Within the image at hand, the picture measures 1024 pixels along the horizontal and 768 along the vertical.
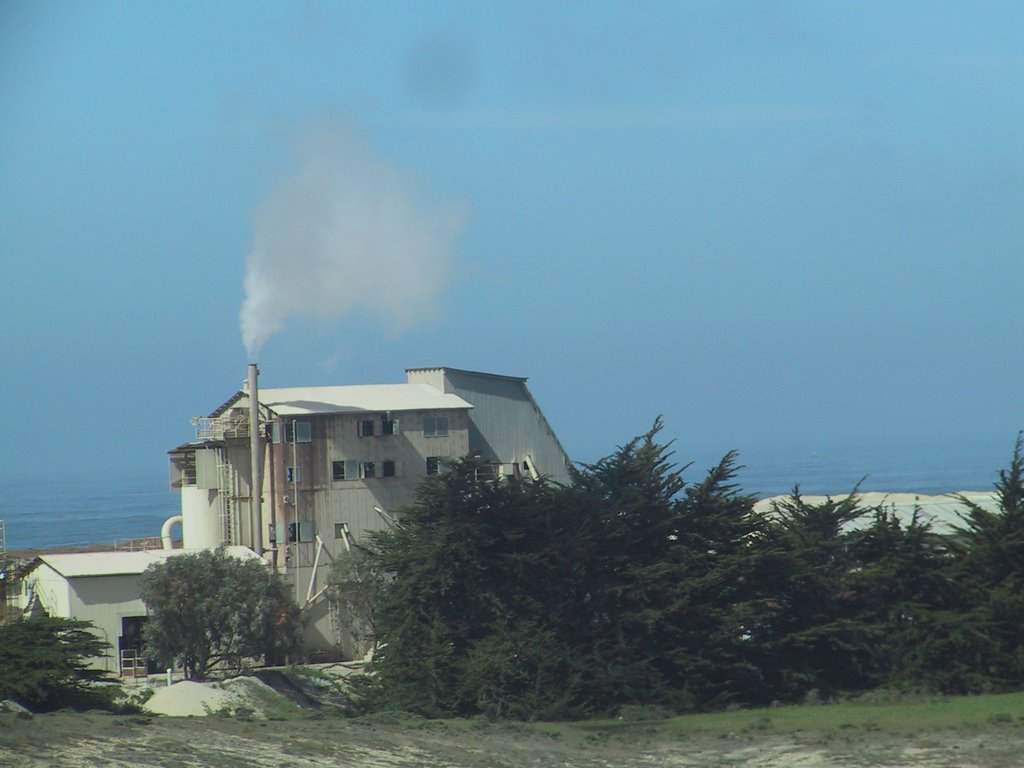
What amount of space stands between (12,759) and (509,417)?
38.2 m

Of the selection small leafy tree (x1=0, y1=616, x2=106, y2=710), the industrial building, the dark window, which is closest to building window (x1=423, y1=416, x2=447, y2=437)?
the industrial building

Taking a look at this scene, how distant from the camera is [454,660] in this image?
31.3 meters

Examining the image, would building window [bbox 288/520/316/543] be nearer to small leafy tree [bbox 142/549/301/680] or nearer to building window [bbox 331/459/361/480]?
building window [bbox 331/459/361/480]

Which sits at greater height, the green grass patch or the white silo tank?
the white silo tank

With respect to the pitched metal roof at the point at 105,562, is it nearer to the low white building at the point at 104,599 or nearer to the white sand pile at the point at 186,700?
the low white building at the point at 104,599

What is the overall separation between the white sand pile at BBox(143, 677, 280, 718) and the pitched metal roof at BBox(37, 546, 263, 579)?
852 cm

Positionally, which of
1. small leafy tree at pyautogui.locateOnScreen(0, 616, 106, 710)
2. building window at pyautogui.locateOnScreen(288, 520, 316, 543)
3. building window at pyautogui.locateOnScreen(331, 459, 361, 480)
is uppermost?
building window at pyautogui.locateOnScreen(331, 459, 361, 480)

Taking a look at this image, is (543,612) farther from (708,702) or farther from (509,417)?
A: (509,417)

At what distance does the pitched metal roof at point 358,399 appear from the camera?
49.9m

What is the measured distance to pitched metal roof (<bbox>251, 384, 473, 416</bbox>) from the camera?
49.9 meters

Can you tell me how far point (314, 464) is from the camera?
49344mm

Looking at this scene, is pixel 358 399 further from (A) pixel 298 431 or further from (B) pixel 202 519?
(B) pixel 202 519

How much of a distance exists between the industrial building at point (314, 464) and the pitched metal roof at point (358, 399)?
4 centimetres

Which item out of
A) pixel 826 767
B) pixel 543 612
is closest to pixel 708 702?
pixel 543 612
